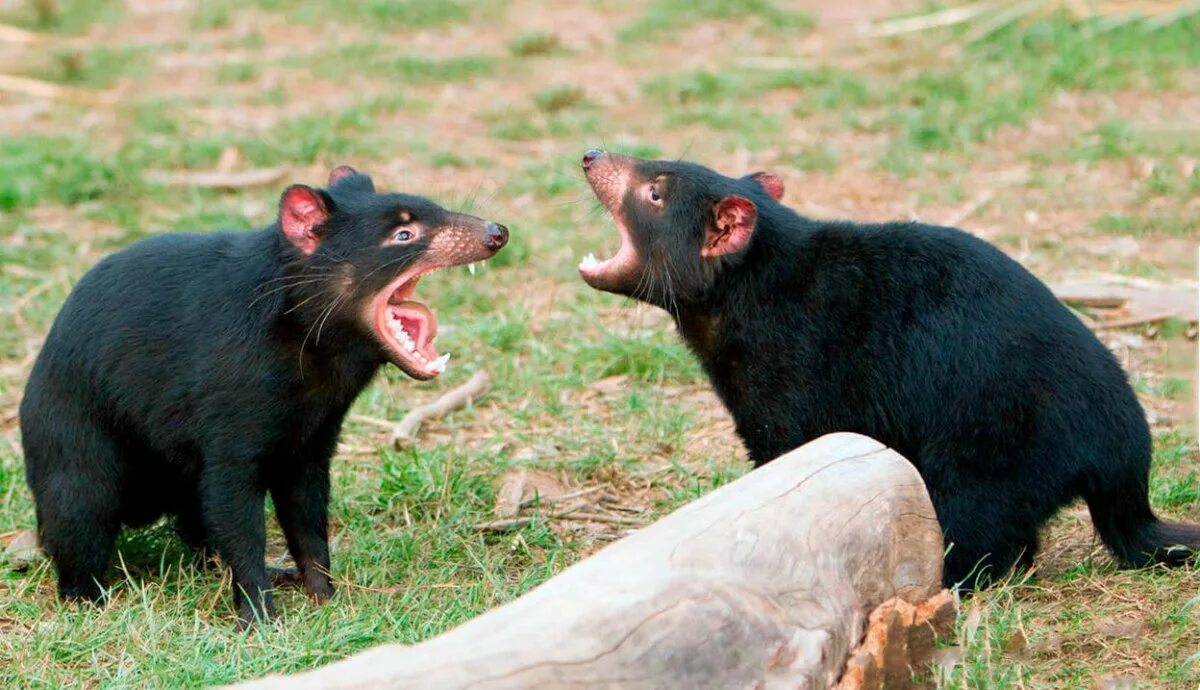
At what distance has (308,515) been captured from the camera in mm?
4492

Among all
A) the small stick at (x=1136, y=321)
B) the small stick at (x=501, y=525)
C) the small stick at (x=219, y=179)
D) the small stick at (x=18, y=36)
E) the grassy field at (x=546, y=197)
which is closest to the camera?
the grassy field at (x=546, y=197)

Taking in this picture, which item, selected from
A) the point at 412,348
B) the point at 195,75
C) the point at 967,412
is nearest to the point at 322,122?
the point at 195,75

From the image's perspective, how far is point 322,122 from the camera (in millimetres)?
9508

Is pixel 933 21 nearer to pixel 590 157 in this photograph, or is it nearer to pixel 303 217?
pixel 590 157

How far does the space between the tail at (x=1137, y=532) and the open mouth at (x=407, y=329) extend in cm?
179

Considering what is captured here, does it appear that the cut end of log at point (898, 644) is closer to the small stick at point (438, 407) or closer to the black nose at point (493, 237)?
the black nose at point (493, 237)

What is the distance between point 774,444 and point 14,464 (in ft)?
8.69

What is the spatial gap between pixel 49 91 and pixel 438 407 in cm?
623

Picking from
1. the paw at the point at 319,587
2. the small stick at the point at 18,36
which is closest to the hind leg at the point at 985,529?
the paw at the point at 319,587

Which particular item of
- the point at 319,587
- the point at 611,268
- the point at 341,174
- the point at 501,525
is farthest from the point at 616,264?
the point at 319,587

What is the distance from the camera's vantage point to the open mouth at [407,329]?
4.26 m

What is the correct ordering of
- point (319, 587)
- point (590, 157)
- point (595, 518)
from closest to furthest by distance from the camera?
point (319, 587), point (590, 157), point (595, 518)

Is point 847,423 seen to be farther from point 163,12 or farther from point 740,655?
point 163,12

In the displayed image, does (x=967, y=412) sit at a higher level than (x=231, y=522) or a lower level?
higher
